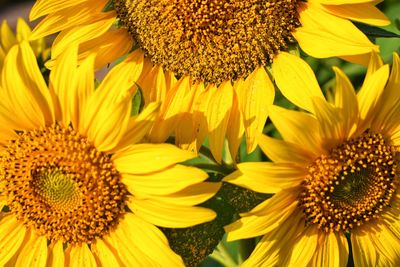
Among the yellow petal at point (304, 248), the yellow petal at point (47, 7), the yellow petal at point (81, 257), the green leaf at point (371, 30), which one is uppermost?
the yellow petal at point (47, 7)

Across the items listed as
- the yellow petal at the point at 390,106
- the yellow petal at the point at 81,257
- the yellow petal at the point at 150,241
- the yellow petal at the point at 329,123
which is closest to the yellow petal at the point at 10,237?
the yellow petal at the point at 81,257

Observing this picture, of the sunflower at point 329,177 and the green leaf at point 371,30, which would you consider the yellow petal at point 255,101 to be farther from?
the green leaf at point 371,30

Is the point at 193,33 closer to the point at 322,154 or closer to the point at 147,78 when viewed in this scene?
the point at 147,78

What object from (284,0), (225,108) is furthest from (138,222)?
(284,0)

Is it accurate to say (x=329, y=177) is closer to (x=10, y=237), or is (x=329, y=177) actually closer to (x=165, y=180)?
(x=165, y=180)

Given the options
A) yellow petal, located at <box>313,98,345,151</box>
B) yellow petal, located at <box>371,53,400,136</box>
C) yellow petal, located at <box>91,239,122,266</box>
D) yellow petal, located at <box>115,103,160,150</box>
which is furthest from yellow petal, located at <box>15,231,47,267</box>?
yellow petal, located at <box>371,53,400,136</box>
